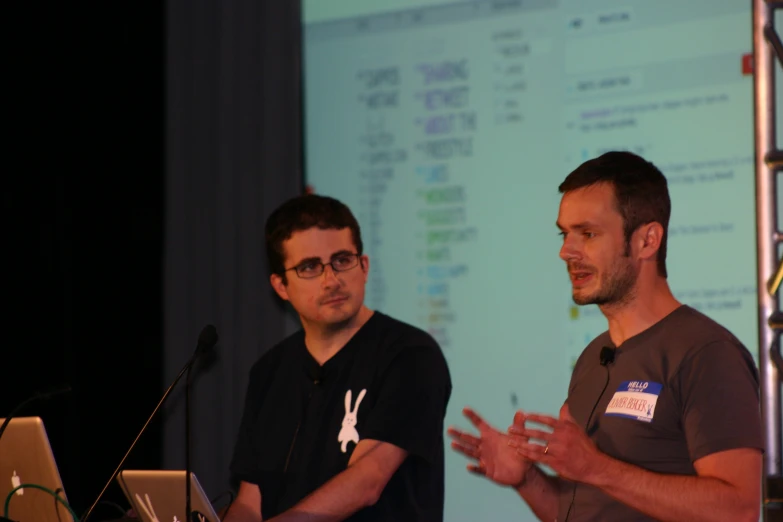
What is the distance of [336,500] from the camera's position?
231cm

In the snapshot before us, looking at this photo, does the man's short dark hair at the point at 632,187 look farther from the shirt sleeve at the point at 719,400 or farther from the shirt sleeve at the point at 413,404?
the shirt sleeve at the point at 413,404

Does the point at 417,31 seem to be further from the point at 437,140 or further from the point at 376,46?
the point at 437,140

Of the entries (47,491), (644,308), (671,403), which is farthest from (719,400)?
(47,491)

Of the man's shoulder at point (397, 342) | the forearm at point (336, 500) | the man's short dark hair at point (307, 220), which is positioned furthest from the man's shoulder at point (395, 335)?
the forearm at point (336, 500)

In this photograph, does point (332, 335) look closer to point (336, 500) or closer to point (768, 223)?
point (336, 500)

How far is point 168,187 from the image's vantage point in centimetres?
457

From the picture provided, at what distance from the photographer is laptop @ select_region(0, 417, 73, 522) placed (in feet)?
7.14

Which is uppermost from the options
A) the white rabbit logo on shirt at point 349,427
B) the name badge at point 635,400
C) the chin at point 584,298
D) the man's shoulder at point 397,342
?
the chin at point 584,298

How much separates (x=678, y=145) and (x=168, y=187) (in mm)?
2428

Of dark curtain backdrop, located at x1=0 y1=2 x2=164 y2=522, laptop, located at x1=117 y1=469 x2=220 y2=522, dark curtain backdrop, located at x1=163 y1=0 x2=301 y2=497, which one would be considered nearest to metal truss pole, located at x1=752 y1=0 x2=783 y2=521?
laptop, located at x1=117 y1=469 x2=220 y2=522

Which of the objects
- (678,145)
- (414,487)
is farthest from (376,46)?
(414,487)

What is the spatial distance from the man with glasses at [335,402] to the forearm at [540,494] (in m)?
0.39

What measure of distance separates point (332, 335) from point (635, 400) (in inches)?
41.7

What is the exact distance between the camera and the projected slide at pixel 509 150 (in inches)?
125
